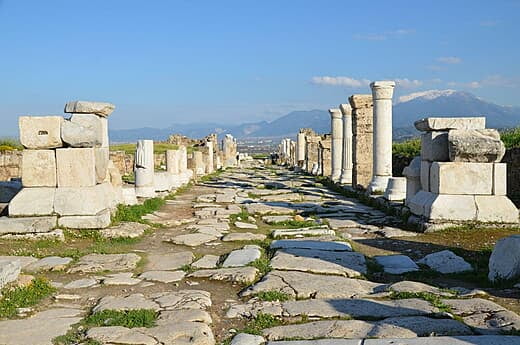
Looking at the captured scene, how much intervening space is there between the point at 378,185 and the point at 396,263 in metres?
7.19

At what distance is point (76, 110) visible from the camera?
9.59 meters

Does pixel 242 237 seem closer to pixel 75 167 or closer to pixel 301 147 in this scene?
pixel 75 167

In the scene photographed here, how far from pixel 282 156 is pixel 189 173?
86.7 ft

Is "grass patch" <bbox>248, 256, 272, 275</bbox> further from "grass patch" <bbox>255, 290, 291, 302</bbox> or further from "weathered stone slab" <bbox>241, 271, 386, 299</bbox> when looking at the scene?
"grass patch" <bbox>255, 290, 291, 302</bbox>

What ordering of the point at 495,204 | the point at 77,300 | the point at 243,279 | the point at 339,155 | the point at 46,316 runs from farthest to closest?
1. the point at 339,155
2. the point at 495,204
3. the point at 243,279
4. the point at 77,300
5. the point at 46,316

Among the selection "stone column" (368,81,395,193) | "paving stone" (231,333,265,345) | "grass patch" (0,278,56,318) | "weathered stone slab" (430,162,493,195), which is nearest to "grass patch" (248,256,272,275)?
"paving stone" (231,333,265,345)

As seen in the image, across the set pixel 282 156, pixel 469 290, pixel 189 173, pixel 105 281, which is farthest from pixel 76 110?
pixel 282 156

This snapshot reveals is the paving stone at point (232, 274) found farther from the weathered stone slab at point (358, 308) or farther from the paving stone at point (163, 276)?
the weathered stone slab at point (358, 308)

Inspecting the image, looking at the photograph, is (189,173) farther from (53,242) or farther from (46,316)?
(46,316)

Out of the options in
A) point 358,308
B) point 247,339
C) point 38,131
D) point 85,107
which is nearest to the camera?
point 247,339

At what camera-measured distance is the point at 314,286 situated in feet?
18.1

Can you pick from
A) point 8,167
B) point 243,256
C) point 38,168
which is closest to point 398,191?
point 243,256

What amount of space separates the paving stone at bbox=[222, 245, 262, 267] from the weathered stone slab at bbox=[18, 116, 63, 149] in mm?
3899

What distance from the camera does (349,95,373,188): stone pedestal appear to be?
52.4 feet
